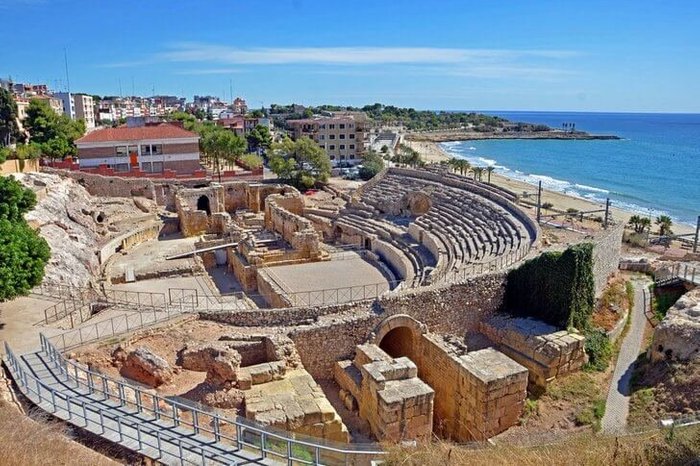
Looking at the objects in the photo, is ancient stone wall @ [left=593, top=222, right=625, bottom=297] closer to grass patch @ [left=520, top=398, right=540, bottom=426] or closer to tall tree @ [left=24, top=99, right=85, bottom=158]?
grass patch @ [left=520, top=398, right=540, bottom=426]

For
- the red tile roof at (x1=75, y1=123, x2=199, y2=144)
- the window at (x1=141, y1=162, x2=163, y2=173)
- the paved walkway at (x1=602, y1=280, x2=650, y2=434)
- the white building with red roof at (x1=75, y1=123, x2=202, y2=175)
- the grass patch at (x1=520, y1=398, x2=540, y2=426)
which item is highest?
the red tile roof at (x1=75, y1=123, x2=199, y2=144)

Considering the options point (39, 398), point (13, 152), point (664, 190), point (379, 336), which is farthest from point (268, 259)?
point (664, 190)

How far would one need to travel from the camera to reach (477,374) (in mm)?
15125

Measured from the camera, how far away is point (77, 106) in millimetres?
104625

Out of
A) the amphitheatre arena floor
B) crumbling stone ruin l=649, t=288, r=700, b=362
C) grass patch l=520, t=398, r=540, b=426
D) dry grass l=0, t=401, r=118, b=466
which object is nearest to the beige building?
the amphitheatre arena floor

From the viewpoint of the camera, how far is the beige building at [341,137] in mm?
79188

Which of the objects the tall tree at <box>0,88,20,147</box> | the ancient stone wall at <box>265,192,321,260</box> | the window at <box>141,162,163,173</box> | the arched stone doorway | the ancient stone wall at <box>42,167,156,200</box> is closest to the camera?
the ancient stone wall at <box>265,192,321,260</box>

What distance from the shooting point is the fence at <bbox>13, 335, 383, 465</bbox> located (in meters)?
9.66

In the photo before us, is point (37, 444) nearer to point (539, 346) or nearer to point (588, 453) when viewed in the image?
point (588, 453)

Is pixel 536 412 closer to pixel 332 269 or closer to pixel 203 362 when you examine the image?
pixel 203 362

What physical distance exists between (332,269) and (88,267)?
12390 mm

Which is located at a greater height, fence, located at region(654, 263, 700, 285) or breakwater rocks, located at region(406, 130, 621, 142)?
breakwater rocks, located at region(406, 130, 621, 142)

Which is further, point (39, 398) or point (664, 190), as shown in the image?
point (664, 190)

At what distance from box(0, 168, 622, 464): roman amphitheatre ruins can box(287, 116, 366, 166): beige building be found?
150 feet
